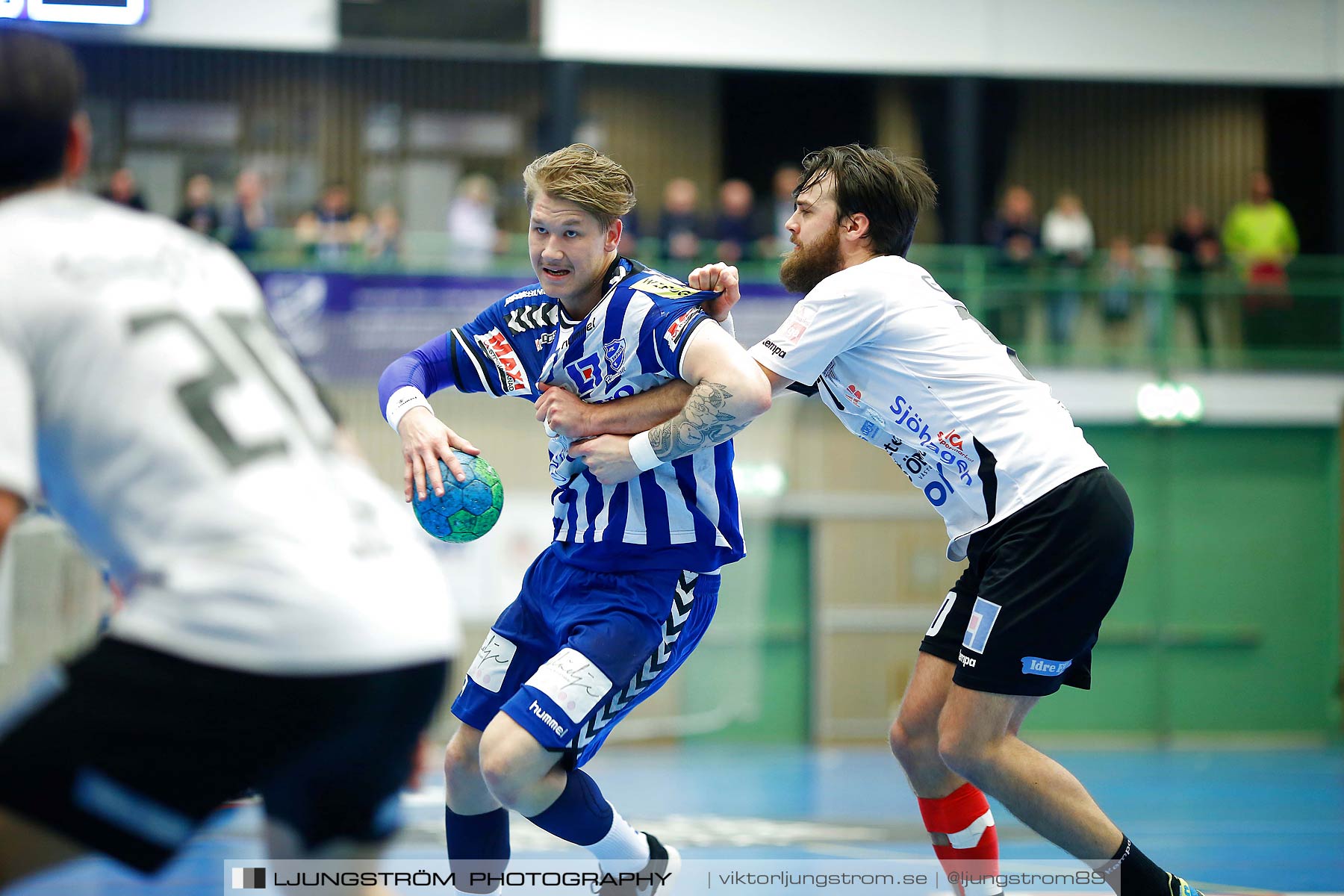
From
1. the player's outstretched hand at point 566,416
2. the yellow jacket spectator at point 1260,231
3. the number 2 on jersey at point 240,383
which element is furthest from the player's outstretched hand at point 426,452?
the yellow jacket spectator at point 1260,231

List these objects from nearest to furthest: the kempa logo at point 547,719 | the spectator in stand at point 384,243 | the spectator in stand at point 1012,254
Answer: the kempa logo at point 547,719, the spectator in stand at point 384,243, the spectator in stand at point 1012,254

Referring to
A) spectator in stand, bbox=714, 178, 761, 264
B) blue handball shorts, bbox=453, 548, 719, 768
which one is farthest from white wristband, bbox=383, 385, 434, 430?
spectator in stand, bbox=714, 178, 761, 264

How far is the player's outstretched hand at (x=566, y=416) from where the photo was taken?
4.43 m

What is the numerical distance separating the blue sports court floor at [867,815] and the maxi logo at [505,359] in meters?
2.01

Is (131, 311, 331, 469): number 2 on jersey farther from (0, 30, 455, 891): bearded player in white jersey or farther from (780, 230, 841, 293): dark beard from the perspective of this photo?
(780, 230, 841, 293): dark beard

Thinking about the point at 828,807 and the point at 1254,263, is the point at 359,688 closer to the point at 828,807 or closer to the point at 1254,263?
the point at 828,807

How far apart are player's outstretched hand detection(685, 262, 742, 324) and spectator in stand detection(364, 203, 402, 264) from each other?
9.85m

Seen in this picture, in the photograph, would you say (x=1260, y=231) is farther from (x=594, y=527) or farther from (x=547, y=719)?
(x=547, y=719)

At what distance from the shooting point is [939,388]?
4.47 m

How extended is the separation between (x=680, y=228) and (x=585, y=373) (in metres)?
11.1

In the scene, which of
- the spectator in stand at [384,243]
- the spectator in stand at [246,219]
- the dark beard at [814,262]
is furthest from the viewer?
the spectator in stand at [384,243]

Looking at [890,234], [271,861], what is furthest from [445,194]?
[271,861]

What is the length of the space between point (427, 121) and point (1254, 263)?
11.6 meters

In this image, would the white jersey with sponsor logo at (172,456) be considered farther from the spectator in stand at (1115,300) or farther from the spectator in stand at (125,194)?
the spectator in stand at (1115,300)
